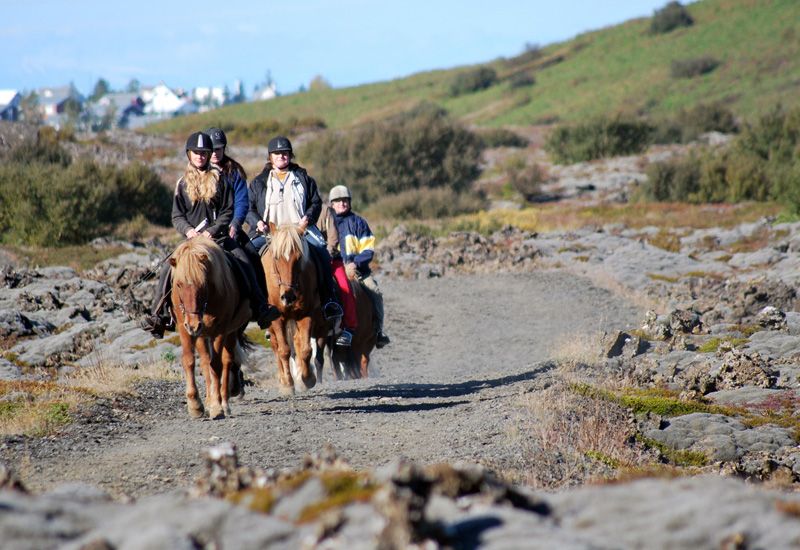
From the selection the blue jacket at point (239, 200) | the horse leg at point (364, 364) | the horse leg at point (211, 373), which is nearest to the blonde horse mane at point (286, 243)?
the blue jacket at point (239, 200)

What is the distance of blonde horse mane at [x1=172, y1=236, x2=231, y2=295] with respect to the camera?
1089cm

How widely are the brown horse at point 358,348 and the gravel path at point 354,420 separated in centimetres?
34

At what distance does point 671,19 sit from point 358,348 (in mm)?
99482

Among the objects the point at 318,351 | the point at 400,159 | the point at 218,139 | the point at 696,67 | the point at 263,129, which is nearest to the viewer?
the point at 218,139

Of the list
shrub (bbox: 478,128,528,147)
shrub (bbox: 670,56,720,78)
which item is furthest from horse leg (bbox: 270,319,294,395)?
shrub (bbox: 670,56,720,78)

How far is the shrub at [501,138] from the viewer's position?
69.6 meters

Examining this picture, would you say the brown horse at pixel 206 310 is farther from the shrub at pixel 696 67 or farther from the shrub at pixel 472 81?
the shrub at pixel 472 81

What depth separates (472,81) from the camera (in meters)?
110

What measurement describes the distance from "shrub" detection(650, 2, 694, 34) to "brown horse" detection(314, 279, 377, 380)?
98816 millimetres

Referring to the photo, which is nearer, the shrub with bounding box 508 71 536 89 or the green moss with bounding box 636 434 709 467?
the green moss with bounding box 636 434 709 467

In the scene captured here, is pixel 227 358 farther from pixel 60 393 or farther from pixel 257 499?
pixel 257 499

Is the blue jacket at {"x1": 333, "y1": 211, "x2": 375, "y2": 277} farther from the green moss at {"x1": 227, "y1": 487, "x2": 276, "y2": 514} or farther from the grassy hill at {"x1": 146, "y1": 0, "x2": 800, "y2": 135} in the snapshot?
the grassy hill at {"x1": 146, "y1": 0, "x2": 800, "y2": 135}

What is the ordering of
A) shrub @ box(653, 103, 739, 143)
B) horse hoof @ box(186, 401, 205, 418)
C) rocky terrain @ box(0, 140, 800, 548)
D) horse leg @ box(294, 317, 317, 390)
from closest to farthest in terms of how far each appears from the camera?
1. rocky terrain @ box(0, 140, 800, 548)
2. horse hoof @ box(186, 401, 205, 418)
3. horse leg @ box(294, 317, 317, 390)
4. shrub @ box(653, 103, 739, 143)

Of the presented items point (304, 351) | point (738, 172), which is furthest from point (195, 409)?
point (738, 172)
